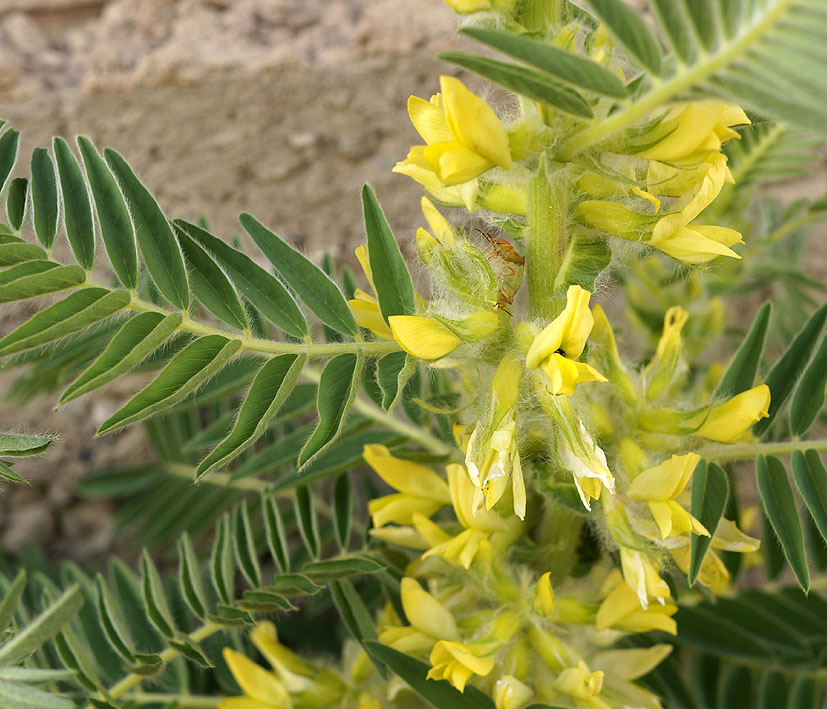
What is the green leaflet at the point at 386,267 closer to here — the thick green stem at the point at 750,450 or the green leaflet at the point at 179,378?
the green leaflet at the point at 179,378

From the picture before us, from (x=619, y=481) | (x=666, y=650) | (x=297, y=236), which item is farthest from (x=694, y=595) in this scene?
(x=297, y=236)

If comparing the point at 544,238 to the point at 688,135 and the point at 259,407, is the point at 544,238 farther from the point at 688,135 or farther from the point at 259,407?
the point at 259,407

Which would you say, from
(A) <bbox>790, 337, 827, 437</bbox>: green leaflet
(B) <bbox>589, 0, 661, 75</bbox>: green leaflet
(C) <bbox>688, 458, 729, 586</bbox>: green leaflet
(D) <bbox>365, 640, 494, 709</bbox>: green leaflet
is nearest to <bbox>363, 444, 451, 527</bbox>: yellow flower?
(D) <bbox>365, 640, 494, 709</bbox>: green leaflet

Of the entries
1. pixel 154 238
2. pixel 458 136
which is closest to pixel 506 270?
pixel 458 136

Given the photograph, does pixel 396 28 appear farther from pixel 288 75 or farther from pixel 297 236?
pixel 297 236

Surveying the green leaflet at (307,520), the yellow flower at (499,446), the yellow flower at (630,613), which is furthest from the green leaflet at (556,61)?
the green leaflet at (307,520)

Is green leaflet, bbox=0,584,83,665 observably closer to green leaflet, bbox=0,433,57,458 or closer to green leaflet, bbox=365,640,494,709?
green leaflet, bbox=0,433,57,458
